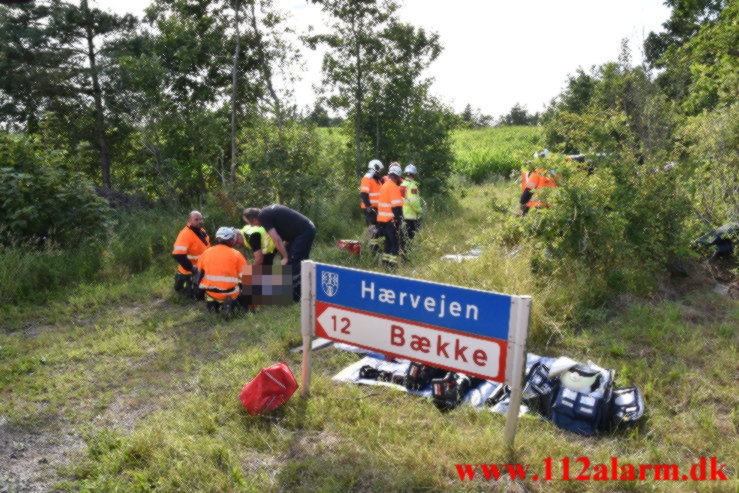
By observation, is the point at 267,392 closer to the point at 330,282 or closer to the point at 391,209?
the point at 330,282

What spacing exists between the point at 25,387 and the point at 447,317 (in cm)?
405

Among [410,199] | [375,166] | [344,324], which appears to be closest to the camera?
[344,324]

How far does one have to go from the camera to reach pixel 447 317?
10.9 ft

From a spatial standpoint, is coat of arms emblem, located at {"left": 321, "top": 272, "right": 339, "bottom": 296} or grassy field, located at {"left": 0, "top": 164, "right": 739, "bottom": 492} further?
coat of arms emblem, located at {"left": 321, "top": 272, "right": 339, "bottom": 296}

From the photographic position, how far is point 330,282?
152 inches

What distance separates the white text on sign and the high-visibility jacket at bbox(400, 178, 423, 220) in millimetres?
5523

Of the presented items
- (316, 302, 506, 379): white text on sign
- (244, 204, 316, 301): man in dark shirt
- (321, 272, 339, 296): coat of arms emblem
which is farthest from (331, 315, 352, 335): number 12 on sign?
(244, 204, 316, 301): man in dark shirt

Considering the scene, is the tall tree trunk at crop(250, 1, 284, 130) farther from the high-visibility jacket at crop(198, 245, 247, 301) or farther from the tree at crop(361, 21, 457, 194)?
the high-visibility jacket at crop(198, 245, 247, 301)

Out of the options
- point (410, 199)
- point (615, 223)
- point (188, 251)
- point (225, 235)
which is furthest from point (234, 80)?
point (615, 223)

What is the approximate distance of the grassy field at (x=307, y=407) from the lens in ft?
10.6

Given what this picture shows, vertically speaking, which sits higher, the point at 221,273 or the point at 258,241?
the point at 258,241

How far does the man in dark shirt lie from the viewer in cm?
739

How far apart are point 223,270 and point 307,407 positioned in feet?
10.4

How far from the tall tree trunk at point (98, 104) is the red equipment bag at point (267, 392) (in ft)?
38.8
